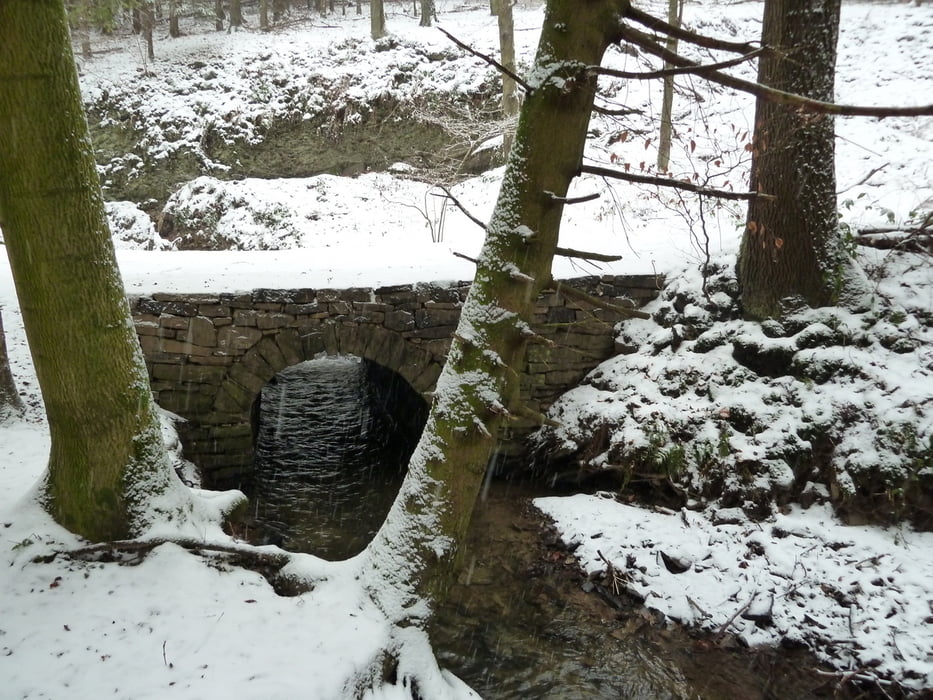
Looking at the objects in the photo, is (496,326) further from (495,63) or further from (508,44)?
(508,44)

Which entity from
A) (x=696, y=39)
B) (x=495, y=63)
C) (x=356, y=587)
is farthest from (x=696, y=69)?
(x=356, y=587)

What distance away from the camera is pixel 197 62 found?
51.8 feet

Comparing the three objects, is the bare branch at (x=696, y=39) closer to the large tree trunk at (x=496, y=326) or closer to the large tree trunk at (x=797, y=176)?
the large tree trunk at (x=496, y=326)

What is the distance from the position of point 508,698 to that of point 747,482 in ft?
8.56

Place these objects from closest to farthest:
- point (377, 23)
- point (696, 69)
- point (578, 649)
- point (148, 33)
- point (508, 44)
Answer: point (696, 69) → point (578, 649) → point (508, 44) → point (148, 33) → point (377, 23)

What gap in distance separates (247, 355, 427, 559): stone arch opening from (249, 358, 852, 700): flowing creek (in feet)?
0.07

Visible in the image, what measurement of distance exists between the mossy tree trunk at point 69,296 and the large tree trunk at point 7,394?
2.53 m

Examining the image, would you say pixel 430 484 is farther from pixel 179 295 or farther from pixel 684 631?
pixel 179 295

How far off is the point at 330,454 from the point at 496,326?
5.49 meters

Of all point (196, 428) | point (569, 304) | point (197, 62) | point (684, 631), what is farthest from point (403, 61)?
point (684, 631)

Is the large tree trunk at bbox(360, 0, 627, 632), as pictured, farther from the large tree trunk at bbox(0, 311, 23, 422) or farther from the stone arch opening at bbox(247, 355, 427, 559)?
the large tree trunk at bbox(0, 311, 23, 422)

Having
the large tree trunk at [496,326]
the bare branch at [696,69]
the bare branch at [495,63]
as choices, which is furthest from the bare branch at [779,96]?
the bare branch at [495,63]

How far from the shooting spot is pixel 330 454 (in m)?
7.48

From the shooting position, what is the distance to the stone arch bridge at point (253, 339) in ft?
18.1
